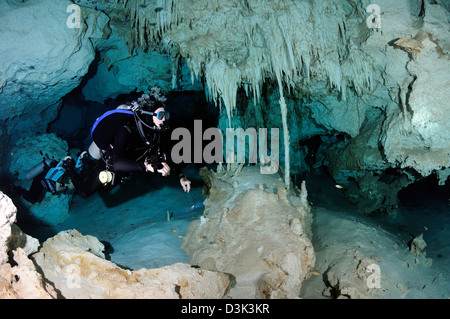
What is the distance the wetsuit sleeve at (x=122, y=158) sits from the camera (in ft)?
13.4

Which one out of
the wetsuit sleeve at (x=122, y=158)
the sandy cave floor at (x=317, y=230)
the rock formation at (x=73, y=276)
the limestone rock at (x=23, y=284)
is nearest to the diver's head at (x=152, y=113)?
the wetsuit sleeve at (x=122, y=158)

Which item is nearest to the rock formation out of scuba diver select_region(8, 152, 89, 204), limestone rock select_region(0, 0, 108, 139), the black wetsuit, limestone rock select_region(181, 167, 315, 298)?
limestone rock select_region(181, 167, 315, 298)

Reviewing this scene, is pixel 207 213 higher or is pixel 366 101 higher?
pixel 366 101

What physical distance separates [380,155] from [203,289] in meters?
6.93

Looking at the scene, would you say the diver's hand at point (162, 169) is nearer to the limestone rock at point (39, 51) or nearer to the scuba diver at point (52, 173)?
the scuba diver at point (52, 173)

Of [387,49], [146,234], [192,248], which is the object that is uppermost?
[387,49]

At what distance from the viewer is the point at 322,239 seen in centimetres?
511

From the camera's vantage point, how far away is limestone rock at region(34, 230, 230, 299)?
2.64 metres

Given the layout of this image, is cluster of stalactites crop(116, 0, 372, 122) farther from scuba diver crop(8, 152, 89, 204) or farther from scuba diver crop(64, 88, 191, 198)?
scuba diver crop(8, 152, 89, 204)

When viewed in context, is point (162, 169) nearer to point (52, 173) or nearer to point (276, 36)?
point (52, 173)
